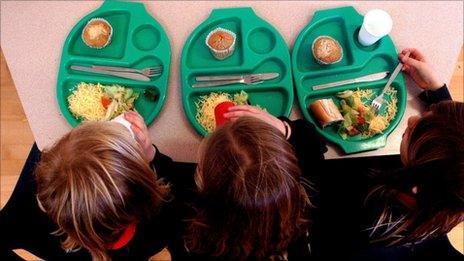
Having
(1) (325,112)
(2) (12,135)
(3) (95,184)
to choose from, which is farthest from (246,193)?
(2) (12,135)

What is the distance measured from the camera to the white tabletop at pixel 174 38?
3.09ft

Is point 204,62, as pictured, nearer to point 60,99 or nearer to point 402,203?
point 60,99

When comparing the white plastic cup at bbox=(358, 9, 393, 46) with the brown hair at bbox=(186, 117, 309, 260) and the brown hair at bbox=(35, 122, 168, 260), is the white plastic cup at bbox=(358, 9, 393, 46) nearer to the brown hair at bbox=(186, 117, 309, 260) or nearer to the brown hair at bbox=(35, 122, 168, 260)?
the brown hair at bbox=(186, 117, 309, 260)

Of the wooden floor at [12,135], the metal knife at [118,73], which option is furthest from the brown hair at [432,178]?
the wooden floor at [12,135]

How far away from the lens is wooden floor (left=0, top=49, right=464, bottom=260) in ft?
4.88

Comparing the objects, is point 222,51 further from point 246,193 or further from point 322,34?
point 246,193

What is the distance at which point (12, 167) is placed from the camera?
151 centimetres

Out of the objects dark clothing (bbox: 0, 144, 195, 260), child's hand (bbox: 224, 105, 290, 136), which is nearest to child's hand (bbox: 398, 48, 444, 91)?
child's hand (bbox: 224, 105, 290, 136)

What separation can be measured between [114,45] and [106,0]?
130 mm

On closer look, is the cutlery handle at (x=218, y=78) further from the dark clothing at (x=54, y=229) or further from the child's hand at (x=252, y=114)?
the dark clothing at (x=54, y=229)

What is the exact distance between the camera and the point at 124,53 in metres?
0.97

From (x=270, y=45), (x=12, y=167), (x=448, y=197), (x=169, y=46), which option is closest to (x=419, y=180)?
(x=448, y=197)

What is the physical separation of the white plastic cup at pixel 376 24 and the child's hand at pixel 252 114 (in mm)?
330

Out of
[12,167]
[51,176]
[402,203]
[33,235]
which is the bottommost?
[12,167]
